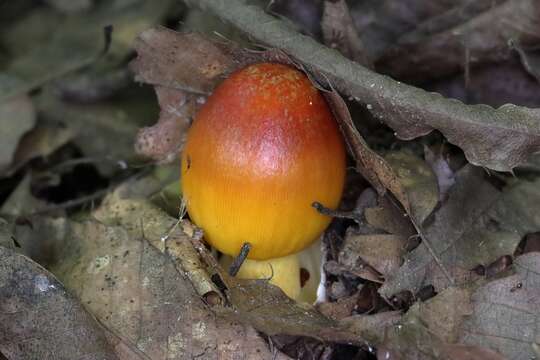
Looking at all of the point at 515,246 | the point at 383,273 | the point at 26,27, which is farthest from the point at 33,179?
the point at 515,246

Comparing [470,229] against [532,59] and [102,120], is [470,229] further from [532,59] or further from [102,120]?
[102,120]

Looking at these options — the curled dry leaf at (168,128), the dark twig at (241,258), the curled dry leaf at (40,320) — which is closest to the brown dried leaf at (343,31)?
the curled dry leaf at (168,128)

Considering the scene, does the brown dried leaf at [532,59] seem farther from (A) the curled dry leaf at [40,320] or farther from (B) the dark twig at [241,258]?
(A) the curled dry leaf at [40,320]

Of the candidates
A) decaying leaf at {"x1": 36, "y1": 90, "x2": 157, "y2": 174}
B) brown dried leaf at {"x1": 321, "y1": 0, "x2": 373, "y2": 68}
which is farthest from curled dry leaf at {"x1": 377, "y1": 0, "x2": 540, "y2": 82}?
decaying leaf at {"x1": 36, "y1": 90, "x2": 157, "y2": 174}

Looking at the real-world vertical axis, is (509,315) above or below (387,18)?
below

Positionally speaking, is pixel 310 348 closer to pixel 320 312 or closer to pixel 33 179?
pixel 320 312

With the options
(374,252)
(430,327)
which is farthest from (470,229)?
(430,327)
